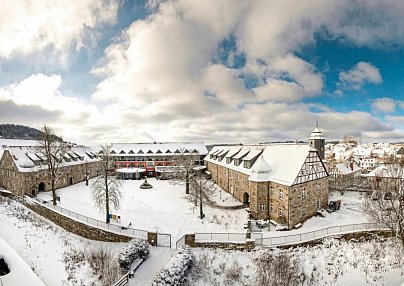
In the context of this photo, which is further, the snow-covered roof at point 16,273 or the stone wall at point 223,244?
the stone wall at point 223,244

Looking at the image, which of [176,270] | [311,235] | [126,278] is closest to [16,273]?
[126,278]

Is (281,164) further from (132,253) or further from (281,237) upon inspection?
(132,253)

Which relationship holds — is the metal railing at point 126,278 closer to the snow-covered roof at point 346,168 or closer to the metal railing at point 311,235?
the metal railing at point 311,235

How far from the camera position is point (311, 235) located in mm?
21766

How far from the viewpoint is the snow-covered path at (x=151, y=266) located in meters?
14.8

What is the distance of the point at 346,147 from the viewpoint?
13500cm

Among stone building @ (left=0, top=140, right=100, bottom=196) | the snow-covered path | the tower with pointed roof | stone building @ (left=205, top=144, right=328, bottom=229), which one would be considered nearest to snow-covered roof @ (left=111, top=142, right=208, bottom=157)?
stone building @ (left=0, top=140, right=100, bottom=196)

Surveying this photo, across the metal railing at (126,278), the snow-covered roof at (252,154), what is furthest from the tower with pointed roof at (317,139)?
the metal railing at (126,278)

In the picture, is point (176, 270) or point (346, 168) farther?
point (346, 168)

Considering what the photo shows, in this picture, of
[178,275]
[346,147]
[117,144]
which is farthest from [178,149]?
[346,147]

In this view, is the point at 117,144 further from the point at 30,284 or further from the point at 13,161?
the point at 30,284

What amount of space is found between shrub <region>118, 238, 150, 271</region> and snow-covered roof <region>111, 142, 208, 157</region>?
47.2 meters

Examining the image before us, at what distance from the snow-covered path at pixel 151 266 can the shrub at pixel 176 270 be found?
1.42m

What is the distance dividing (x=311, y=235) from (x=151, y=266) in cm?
1403
